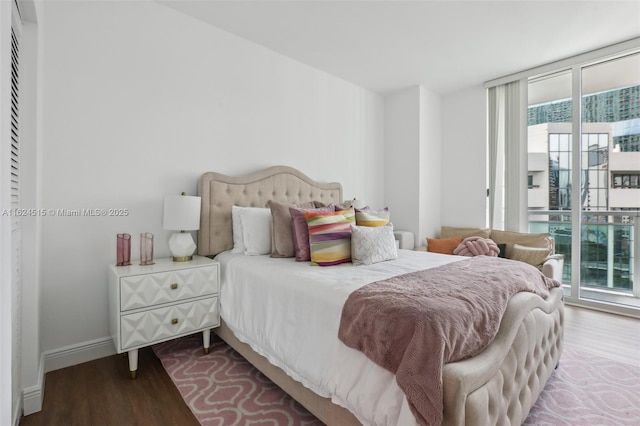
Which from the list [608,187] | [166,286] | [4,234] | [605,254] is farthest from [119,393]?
[608,187]

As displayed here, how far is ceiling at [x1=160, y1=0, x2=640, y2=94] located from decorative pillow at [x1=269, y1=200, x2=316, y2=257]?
1627 millimetres

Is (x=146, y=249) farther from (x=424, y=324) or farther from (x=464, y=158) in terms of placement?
(x=464, y=158)

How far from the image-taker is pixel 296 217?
8.25 ft

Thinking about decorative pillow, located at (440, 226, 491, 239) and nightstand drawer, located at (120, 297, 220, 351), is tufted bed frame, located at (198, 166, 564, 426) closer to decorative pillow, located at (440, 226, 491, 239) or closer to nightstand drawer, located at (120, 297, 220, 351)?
nightstand drawer, located at (120, 297, 220, 351)

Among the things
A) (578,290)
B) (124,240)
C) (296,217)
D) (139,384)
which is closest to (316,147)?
Result: (296,217)

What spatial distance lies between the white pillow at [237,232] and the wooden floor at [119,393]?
0.98m

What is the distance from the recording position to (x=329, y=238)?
2307mm

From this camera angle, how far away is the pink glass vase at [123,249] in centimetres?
222

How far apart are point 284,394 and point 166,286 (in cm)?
101

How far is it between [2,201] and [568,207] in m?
4.74

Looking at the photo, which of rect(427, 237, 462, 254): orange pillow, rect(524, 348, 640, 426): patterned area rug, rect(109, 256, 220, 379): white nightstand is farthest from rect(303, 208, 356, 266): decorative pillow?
rect(427, 237, 462, 254): orange pillow

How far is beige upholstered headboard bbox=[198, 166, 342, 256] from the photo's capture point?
106 inches

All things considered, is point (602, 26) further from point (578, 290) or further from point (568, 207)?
point (578, 290)

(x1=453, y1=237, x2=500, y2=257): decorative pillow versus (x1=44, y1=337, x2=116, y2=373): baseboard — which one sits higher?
(x1=453, y1=237, x2=500, y2=257): decorative pillow
